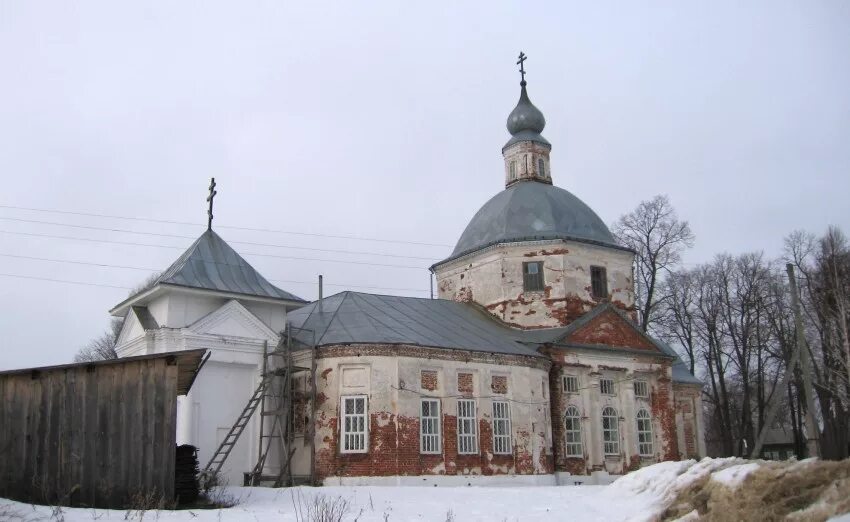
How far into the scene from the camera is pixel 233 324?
21625 mm

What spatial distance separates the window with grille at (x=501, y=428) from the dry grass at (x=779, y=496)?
12313mm

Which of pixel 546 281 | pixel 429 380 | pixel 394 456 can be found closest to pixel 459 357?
pixel 429 380

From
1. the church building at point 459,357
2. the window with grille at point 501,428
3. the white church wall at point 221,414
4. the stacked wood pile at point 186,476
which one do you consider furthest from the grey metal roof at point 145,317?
→ the window with grille at point 501,428

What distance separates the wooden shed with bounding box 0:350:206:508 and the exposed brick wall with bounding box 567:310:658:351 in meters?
15.9

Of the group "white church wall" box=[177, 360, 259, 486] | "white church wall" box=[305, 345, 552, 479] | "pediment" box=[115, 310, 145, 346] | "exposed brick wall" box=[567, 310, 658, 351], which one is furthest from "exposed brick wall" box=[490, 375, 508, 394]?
"pediment" box=[115, 310, 145, 346]

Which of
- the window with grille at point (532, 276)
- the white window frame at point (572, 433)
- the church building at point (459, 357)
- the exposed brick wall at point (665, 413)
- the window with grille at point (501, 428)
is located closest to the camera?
the church building at point (459, 357)

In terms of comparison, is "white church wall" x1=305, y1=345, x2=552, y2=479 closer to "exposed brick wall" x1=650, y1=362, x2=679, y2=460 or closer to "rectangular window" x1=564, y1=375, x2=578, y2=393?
"rectangular window" x1=564, y1=375, x2=578, y2=393

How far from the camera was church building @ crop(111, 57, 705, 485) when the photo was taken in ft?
69.9

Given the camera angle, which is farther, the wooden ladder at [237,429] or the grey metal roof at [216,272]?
the grey metal roof at [216,272]

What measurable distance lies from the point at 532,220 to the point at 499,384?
7.59 metres

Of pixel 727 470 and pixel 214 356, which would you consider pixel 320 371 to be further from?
pixel 727 470

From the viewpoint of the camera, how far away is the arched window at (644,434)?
2773cm

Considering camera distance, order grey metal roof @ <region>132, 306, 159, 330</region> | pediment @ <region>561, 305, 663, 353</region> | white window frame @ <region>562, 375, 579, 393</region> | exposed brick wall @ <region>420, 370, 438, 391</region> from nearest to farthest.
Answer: grey metal roof @ <region>132, 306, 159, 330</region>, exposed brick wall @ <region>420, 370, 438, 391</region>, white window frame @ <region>562, 375, 579, 393</region>, pediment @ <region>561, 305, 663, 353</region>

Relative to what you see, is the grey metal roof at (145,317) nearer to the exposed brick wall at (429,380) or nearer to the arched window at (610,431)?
the exposed brick wall at (429,380)
